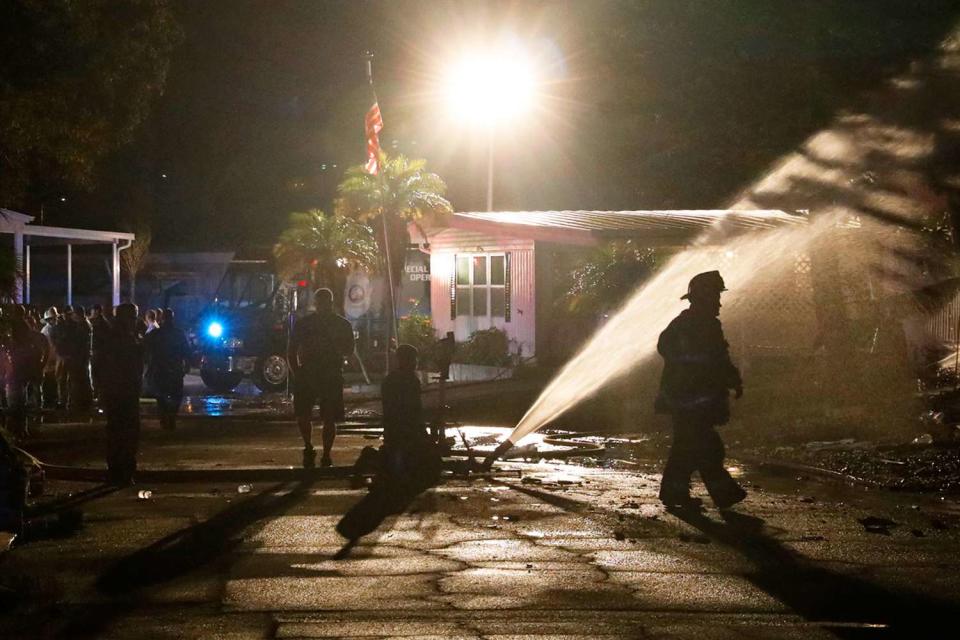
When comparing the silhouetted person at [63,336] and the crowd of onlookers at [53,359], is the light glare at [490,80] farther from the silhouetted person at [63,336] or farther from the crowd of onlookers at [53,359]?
the silhouetted person at [63,336]

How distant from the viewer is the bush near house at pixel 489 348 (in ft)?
98.6

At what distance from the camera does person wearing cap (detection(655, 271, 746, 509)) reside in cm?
1130

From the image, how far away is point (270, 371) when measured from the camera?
2833cm

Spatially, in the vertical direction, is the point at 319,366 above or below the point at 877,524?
above

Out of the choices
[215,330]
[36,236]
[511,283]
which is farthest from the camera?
[36,236]

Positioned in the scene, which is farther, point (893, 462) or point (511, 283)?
point (511, 283)

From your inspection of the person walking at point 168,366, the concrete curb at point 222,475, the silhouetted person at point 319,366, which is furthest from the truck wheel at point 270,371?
the concrete curb at point 222,475

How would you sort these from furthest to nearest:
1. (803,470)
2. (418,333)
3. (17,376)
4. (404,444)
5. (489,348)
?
1. (418,333)
2. (489,348)
3. (17,376)
4. (803,470)
5. (404,444)

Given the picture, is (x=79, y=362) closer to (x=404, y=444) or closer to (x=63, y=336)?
(x=63, y=336)

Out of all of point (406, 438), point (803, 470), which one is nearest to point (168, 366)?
point (406, 438)

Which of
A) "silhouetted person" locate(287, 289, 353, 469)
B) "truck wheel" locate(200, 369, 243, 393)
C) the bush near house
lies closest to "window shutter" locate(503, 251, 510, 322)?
the bush near house

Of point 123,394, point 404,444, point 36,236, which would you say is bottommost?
point 404,444

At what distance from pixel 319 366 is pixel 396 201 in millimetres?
20525

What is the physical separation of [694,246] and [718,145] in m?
7.78
